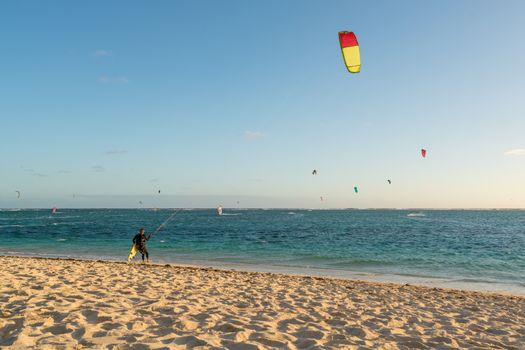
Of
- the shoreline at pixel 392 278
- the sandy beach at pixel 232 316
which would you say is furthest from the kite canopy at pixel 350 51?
the shoreline at pixel 392 278

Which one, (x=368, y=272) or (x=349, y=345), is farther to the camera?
(x=368, y=272)

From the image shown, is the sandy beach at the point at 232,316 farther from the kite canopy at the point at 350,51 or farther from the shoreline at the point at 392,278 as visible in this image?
the kite canopy at the point at 350,51

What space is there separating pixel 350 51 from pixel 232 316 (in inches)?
305

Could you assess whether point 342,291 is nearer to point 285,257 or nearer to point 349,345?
point 349,345

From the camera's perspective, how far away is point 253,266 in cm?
1811

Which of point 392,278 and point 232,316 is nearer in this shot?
point 232,316

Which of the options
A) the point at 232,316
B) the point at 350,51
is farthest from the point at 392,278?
the point at 232,316

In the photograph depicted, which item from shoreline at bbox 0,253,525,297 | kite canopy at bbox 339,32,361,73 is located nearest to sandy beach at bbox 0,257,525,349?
shoreline at bbox 0,253,525,297

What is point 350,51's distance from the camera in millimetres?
10422

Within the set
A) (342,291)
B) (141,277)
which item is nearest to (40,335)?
(141,277)

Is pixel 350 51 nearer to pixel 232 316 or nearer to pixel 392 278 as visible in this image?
pixel 232 316

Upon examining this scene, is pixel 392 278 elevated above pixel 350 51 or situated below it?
below

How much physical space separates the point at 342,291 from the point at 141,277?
573 centimetres

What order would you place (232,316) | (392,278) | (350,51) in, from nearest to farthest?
1. (232,316)
2. (350,51)
3. (392,278)
